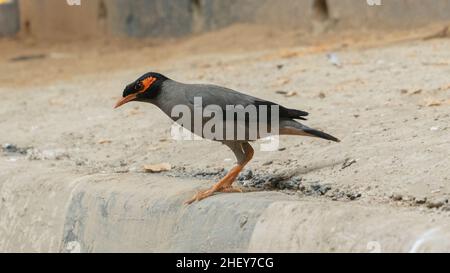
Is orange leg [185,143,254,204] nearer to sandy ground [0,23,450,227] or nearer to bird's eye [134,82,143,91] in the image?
sandy ground [0,23,450,227]

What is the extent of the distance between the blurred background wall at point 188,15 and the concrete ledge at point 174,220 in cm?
622

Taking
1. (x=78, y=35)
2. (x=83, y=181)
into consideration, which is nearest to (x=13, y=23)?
(x=78, y=35)

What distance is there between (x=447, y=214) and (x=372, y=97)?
9.69 ft

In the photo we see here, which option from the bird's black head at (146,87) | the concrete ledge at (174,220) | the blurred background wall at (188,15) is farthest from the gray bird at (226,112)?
the blurred background wall at (188,15)

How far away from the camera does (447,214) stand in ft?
12.4

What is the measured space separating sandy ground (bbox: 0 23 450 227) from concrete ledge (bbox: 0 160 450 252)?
0.30 meters

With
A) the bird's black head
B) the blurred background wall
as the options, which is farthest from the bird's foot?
the blurred background wall

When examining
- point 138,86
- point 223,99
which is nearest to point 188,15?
point 138,86

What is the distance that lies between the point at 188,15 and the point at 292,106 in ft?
22.4

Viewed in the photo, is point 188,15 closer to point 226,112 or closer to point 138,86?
point 138,86

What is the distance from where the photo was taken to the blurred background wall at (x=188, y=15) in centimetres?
1081

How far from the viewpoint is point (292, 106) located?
6887 mm

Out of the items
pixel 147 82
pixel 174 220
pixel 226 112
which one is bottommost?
pixel 174 220
